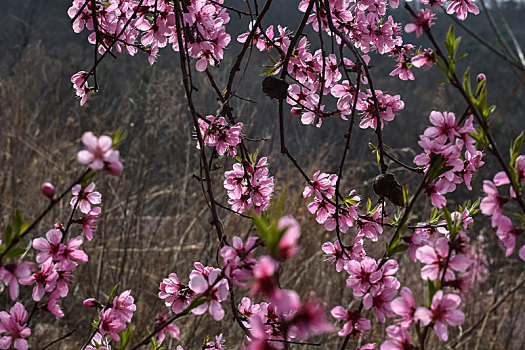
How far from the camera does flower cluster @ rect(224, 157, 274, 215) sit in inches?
30.3

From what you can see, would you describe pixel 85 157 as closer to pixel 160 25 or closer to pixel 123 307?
pixel 123 307

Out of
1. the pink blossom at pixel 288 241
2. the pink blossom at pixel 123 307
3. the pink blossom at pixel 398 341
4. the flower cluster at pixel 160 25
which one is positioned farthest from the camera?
the flower cluster at pixel 160 25

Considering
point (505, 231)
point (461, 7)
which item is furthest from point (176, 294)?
point (461, 7)

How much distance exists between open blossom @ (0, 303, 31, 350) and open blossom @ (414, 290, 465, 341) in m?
0.39

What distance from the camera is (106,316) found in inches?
24.0

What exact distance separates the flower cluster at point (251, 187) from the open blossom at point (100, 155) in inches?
15.2

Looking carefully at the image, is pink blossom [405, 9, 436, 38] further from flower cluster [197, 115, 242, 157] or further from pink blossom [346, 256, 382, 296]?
flower cluster [197, 115, 242, 157]

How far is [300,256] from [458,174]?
67.4 inches

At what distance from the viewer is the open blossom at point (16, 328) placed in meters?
0.49

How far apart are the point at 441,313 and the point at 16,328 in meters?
0.43

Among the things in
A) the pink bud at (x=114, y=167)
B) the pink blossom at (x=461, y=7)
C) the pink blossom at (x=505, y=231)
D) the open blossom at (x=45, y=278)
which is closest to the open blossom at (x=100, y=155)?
the pink bud at (x=114, y=167)

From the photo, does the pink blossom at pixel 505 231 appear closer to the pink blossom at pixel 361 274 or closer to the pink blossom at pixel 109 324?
the pink blossom at pixel 361 274

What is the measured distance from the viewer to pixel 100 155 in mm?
383

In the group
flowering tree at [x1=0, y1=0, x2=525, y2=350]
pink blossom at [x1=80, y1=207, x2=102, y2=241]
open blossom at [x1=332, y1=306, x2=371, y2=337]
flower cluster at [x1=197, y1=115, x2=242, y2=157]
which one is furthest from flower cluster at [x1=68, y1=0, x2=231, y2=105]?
open blossom at [x1=332, y1=306, x2=371, y2=337]
